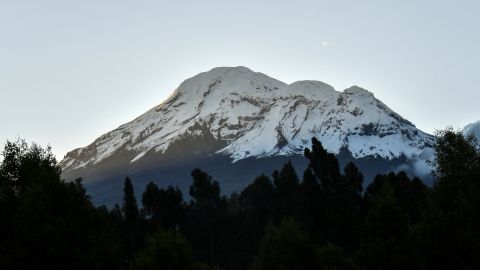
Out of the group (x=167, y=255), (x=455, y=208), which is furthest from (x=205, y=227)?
(x=455, y=208)

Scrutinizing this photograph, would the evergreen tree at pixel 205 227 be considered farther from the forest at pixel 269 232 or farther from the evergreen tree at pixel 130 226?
the forest at pixel 269 232

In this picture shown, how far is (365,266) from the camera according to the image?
53875 millimetres

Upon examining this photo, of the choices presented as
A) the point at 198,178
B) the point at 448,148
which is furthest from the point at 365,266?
the point at 198,178

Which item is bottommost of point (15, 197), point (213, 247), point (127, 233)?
point (213, 247)

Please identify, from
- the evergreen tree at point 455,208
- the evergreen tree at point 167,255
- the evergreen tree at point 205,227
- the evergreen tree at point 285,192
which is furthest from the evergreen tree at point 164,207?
the evergreen tree at point 455,208

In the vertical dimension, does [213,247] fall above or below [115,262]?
below

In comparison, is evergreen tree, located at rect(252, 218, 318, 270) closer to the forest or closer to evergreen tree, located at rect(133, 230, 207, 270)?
the forest

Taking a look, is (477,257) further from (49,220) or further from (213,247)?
(213,247)

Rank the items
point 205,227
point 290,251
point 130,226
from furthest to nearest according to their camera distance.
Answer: point 205,227, point 130,226, point 290,251

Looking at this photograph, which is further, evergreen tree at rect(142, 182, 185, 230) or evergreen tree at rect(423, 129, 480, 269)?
evergreen tree at rect(142, 182, 185, 230)

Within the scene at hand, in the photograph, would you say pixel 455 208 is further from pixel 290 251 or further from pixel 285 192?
pixel 285 192

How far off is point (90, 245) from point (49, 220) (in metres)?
3.20

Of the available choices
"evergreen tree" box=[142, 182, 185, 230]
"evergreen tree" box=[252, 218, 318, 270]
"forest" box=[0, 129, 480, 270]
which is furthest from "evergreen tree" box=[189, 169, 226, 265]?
"evergreen tree" box=[252, 218, 318, 270]

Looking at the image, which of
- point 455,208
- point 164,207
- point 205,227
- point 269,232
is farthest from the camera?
point 205,227
